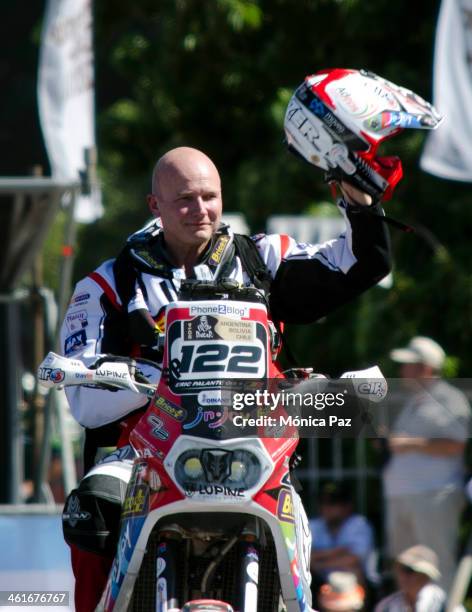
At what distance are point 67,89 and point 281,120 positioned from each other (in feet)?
14.6

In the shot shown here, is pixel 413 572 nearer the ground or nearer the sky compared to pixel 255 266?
nearer the ground

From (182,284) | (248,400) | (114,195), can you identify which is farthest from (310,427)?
(114,195)

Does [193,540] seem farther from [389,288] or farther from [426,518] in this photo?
[389,288]

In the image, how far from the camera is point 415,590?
23.2 ft

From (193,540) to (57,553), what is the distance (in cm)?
299

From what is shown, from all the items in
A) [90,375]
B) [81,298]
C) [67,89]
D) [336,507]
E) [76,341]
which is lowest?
[336,507]

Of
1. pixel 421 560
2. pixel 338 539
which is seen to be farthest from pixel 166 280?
pixel 338 539

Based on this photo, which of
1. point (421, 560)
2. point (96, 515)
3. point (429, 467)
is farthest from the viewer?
point (429, 467)

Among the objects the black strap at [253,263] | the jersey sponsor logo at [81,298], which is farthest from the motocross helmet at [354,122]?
the jersey sponsor logo at [81,298]

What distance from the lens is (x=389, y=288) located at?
1166 centimetres

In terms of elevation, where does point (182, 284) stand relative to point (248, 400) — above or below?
above

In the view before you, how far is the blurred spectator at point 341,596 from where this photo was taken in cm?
693

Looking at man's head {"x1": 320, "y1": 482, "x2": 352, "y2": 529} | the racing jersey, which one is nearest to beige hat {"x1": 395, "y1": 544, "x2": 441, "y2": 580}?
man's head {"x1": 320, "y1": 482, "x2": 352, "y2": 529}

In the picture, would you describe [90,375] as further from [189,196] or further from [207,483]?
[189,196]
